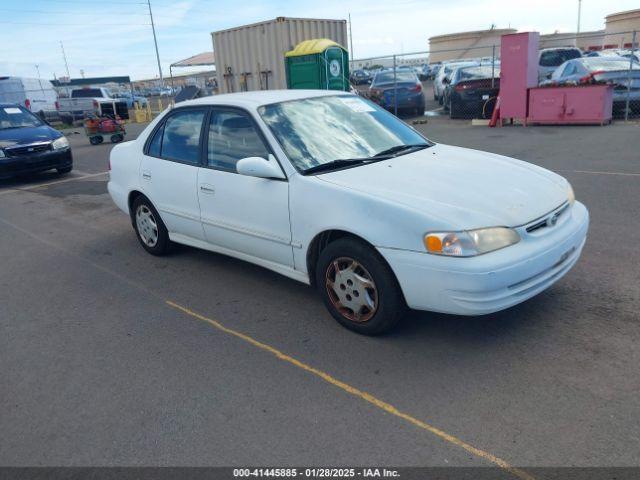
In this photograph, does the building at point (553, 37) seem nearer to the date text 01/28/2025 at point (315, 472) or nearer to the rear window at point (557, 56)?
the rear window at point (557, 56)

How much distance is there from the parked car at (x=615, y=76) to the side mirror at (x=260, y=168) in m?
12.2

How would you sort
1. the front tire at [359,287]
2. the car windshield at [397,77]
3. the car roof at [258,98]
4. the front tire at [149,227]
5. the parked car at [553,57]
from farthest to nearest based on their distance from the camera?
the parked car at [553,57]
the car windshield at [397,77]
the front tire at [149,227]
the car roof at [258,98]
the front tire at [359,287]

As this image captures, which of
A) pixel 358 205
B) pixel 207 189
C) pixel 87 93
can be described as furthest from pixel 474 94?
pixel 87 93

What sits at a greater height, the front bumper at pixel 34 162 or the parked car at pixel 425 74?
the parked car at pixel 425 74

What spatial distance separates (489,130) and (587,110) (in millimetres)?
2272

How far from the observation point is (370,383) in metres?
3.15

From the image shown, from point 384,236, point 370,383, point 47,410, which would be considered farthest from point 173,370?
point 384,236

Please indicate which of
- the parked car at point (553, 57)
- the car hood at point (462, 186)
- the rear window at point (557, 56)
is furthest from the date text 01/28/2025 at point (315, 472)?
the rear window at point (557, 56)

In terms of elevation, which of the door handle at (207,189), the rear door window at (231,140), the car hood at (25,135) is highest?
the rear door window at (231,140)

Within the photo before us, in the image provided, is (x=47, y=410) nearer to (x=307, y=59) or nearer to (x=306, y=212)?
(x=306, y=212)

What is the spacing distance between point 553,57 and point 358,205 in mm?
20904

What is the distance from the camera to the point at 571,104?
13273mm

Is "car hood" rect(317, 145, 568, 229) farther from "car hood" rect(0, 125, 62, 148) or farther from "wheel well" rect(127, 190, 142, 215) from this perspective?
"car hood" rect(0, 125, 62, 148)

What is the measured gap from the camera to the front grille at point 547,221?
10.9 feet
